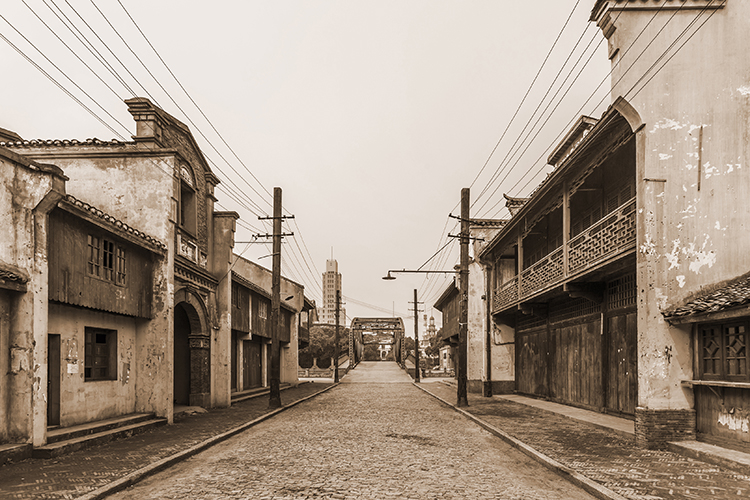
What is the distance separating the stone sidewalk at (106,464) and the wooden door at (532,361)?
1125 centimetres

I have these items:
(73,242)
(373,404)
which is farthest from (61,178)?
(373,404)

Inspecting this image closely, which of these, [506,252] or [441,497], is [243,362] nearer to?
[506,252]

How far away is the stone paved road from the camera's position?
7.80m

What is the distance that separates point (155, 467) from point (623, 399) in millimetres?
10788

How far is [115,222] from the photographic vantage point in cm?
1425

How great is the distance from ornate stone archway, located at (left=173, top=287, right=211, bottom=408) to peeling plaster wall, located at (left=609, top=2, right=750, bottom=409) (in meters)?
12.8

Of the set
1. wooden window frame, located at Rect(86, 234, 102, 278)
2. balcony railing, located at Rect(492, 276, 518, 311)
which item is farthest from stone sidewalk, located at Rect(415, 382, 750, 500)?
wooden window frame, located at Rect(86, 234, 102, 278)

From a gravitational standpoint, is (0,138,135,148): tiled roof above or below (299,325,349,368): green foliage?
above

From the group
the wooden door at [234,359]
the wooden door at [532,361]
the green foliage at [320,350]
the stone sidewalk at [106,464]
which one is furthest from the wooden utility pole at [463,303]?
the green foliage at [320,350]

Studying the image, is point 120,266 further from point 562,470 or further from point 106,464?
point 562,470

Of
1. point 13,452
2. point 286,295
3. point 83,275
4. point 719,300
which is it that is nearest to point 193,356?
point 83,275

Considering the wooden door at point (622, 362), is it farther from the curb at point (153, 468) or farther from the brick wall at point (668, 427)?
the curb at point (153, 468)

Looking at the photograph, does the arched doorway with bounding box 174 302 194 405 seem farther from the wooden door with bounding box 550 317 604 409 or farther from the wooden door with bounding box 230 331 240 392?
the wooden door with bounding box 550 317 604 409

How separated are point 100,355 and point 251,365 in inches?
601
